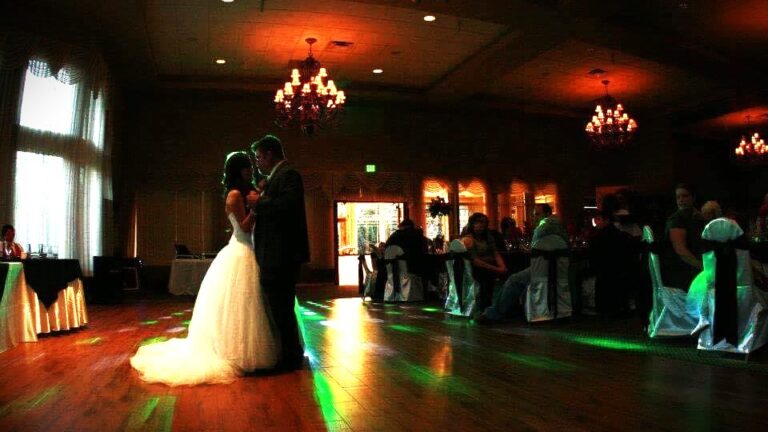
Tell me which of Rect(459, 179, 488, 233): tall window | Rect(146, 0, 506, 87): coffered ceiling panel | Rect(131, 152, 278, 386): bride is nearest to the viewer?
Rect(131, 152, 278, 386): bride

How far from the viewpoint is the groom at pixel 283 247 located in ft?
12.1

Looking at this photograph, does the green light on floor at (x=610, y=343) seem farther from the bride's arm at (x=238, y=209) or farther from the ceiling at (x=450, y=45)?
the ceiling at (x=450, y=45)

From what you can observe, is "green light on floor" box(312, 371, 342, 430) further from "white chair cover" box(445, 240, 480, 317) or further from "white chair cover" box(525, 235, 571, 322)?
"white chair cover" box(445, 240, 480, 317)

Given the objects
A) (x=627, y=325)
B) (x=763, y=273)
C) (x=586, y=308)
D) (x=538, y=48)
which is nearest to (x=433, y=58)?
(x=538, y=48)

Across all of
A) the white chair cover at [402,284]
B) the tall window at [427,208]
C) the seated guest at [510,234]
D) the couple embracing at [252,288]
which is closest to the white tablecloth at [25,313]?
the couple embracing at [252,288]

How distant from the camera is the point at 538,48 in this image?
1024 centimetres

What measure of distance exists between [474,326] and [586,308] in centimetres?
172

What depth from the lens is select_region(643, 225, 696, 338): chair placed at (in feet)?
14.7

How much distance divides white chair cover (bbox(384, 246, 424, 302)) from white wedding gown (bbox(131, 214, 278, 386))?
5.94 meters

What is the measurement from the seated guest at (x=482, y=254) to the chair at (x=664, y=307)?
187cm

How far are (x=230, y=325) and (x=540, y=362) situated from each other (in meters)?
1.93

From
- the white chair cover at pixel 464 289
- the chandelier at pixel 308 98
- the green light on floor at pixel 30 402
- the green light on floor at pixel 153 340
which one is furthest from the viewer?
the chandelier at pixel 308 98

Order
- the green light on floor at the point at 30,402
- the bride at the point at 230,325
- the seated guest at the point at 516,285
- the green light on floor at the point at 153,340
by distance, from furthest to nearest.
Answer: the seated guest at the point at 516,285, the green light on floor at the point at 153,340, the bride at the point at 230,325, the green light on floor at the point at 30,402

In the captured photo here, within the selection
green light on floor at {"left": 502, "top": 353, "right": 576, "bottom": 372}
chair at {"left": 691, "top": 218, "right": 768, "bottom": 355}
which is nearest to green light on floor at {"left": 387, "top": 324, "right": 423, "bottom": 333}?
green light on floor at {"left": 502, "top": 353, "right": 576, "bottom": 372}
